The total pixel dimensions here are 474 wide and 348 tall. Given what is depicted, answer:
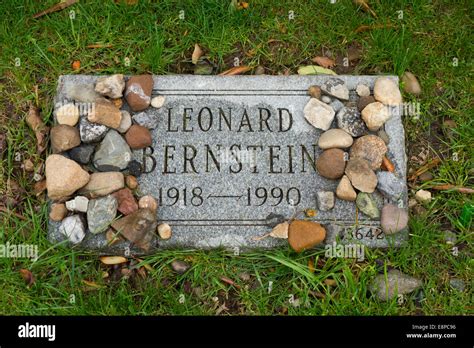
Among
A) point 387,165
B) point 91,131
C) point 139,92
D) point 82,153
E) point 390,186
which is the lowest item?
point 390,186

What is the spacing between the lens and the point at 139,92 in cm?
306

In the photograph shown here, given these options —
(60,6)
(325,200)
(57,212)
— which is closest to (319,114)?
(325,200)

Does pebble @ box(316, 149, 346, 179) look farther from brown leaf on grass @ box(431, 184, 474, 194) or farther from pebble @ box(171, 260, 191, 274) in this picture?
pebble @ box(171, 260, 191, 274)

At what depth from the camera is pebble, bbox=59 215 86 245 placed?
2.85 meters

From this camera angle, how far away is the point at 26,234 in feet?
9.74

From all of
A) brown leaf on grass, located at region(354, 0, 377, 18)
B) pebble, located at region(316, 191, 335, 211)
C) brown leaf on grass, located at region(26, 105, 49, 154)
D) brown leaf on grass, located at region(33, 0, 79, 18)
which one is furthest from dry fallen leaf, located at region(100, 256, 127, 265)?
brown leaf on grass, located at region(354, 0, 377, 18)

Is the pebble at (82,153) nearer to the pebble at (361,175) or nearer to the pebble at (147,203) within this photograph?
the pebble at (147,203)

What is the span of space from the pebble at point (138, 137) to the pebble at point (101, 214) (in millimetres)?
336

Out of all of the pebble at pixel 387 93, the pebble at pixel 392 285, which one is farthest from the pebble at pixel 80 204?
the pebble at pixel 387 93

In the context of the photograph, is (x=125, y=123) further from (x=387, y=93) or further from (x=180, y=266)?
(x=387, y=93)

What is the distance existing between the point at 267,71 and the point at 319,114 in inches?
20.8

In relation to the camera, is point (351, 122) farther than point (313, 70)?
No

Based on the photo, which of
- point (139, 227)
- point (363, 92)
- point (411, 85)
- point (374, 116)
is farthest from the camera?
point (411, 85)

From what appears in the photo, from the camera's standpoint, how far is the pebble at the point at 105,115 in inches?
116
